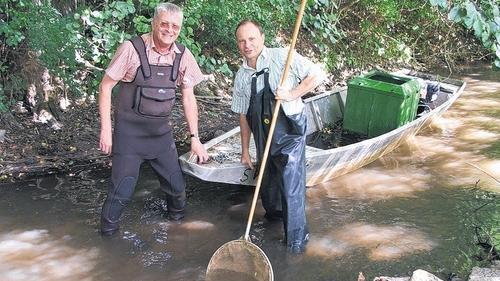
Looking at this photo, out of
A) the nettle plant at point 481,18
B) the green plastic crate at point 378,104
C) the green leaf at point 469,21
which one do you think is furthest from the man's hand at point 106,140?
the green plastic crate at point 378,104

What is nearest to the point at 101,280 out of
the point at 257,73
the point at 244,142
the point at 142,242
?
the point at 142,242

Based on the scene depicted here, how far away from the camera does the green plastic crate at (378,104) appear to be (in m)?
6.67

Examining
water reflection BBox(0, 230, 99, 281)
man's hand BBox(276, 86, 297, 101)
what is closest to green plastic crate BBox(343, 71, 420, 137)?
man's hand BBox(276, 86, 297, 101)

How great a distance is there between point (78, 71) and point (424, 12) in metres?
7.79

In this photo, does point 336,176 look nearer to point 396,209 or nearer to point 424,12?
point 396,209

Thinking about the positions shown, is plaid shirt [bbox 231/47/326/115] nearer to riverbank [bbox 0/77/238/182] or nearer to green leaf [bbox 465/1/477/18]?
green leaf [bbox 465/1/477/18]

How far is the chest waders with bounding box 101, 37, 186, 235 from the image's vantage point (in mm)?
4133

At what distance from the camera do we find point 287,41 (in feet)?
32.4

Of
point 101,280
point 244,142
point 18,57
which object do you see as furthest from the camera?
point 18,57

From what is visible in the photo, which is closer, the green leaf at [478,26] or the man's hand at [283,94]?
the green leaf at [478,26]

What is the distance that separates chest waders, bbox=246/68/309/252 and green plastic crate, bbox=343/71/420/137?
2712 millimetres

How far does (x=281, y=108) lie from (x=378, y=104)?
2.95 meters

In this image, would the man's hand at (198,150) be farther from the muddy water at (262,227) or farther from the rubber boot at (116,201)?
the muddy water at (262,227)

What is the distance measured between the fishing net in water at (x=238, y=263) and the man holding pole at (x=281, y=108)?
591mm
